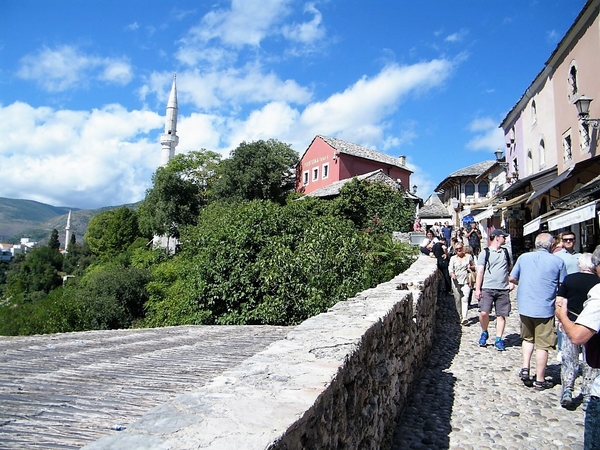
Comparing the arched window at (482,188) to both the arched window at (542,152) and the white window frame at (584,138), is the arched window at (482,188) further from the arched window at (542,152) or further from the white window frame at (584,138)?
the white window frame at (584,138)

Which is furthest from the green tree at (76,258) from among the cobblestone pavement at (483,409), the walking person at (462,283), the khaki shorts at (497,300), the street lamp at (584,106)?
the cobblestone pavement at (483,409)

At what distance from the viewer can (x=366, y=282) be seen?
1012 centimetres

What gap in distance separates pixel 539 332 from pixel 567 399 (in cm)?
88

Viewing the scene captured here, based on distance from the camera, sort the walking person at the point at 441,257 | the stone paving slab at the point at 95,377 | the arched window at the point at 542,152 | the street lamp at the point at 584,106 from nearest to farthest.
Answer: the stone paving slab at the point at 95,377 < the walking person at the point at 441,257 < the street lamp at the point at 584,106 < the arched window at the point at 542,152

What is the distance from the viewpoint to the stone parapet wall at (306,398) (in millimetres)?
1482

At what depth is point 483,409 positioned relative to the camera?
4355mm

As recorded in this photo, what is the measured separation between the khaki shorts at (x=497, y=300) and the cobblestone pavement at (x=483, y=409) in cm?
59

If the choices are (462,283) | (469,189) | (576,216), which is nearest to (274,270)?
(462,283)

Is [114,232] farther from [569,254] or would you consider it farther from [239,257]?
[569,254]

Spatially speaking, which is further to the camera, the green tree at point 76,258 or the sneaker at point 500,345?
the green tree at point 76,258

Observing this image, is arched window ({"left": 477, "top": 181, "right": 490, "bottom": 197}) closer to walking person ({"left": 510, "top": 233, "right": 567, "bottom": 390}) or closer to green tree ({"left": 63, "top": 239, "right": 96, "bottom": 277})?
walking person ({"left": 510, "top": 233, "right": 567, "bottom": 390})

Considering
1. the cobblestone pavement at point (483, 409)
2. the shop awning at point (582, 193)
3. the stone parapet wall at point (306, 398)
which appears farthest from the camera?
the shop awning at point (582, 193)

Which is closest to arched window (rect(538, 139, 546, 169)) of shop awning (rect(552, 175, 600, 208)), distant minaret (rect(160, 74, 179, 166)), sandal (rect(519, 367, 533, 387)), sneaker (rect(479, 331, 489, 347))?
shop awning (rect(552, 175, 600, 208))

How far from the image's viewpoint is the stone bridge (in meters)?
1.58
